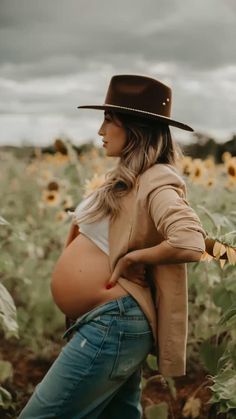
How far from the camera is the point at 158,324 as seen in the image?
7.90ft

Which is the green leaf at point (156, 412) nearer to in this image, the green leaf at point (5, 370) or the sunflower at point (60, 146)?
the green leaf at point (5, 370)

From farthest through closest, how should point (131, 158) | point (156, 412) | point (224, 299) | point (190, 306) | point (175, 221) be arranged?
point (190, 306), point (156, 412), point (224, 299), point (131, 158), point (175, 221)

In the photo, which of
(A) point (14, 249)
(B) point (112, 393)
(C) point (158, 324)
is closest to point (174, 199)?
(C) point (158, 324)

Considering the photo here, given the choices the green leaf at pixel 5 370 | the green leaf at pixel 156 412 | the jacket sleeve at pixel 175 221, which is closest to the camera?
the jacket sleeve at pixel 175 221

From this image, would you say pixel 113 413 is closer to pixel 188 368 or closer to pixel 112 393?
Answer: pixel 112 393

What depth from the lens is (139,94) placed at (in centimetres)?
245

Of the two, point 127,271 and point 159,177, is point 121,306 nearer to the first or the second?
point 127,271

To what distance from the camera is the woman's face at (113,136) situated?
2.42 meters

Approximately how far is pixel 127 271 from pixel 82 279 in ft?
0.43

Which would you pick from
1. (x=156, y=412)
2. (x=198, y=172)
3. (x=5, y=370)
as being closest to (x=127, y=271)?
(x=156, y=412)

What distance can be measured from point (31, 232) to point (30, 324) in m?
1.48

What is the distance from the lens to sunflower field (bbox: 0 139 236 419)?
2785mm

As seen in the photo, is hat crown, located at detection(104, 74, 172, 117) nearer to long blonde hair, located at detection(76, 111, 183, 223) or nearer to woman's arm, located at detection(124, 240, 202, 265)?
long blonde hair, located at detection(76, 111, 183, 223)

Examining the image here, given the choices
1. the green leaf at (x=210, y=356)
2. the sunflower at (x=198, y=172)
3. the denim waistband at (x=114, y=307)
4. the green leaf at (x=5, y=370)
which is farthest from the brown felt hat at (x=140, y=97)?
the sunflower at (x=198, y=172)
